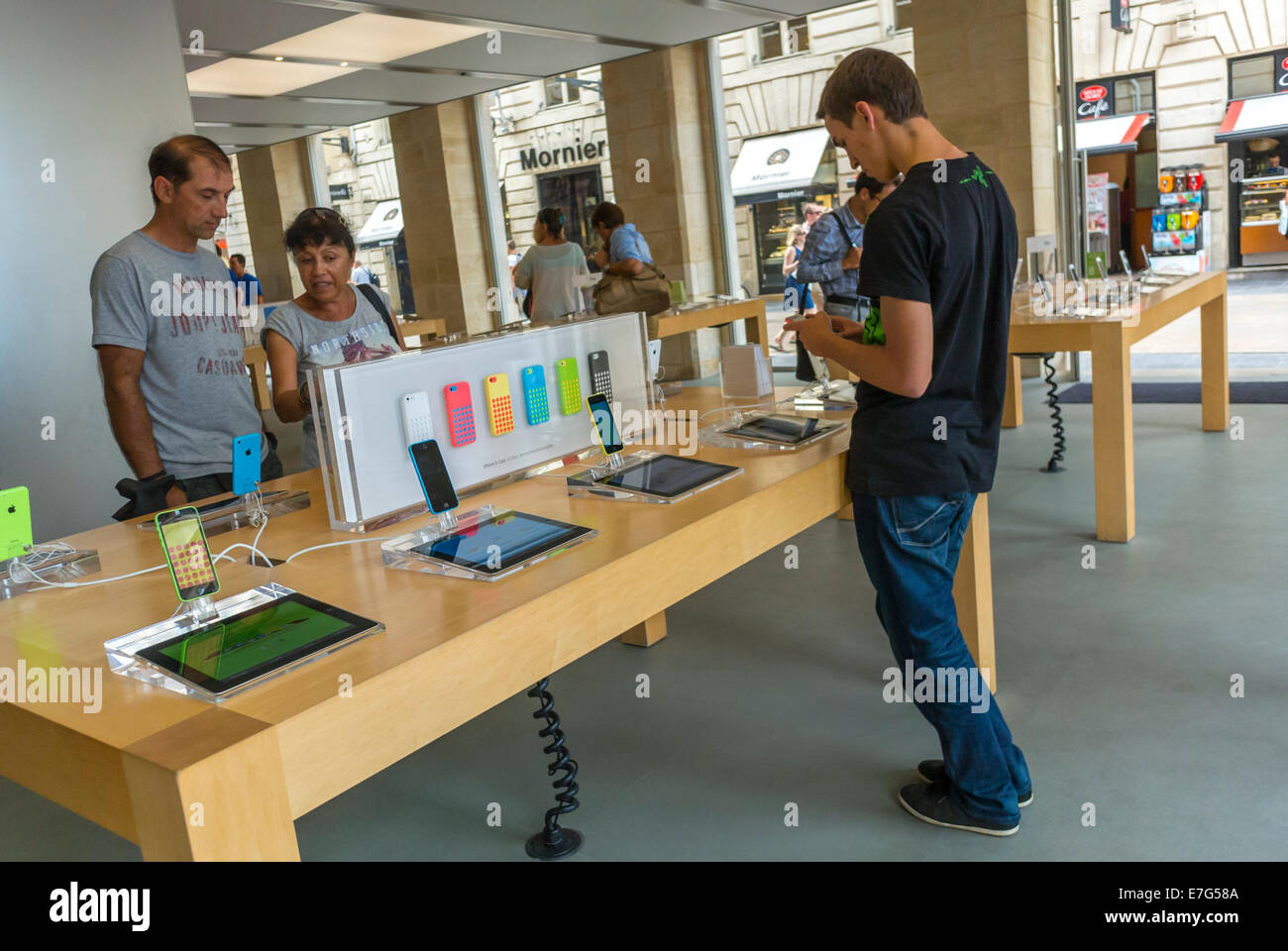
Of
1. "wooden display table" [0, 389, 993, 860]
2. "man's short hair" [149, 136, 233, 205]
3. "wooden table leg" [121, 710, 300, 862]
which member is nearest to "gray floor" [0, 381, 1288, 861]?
"wooden display table" [0, 389, 993, 860]

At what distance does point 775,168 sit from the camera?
28.6ft

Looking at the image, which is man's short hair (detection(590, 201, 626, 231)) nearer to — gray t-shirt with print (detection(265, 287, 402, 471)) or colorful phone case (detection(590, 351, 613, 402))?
gray t-shirt with print (detection(265, 287, 402, 471))

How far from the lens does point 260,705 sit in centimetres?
125

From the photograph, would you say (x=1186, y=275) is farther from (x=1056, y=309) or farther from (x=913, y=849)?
(x=913, y=849)

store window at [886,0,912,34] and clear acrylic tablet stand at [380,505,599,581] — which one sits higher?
store window at [886,0,912,34]

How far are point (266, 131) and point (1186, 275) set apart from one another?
28.7 feet

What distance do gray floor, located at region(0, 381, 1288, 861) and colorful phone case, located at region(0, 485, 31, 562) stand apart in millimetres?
Answer: 938

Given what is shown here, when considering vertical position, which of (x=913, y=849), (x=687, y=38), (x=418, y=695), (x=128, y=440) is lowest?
(x=913, y=849)

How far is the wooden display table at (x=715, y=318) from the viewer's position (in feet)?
21.3

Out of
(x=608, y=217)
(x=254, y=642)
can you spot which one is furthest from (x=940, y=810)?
(x=608, y=217)

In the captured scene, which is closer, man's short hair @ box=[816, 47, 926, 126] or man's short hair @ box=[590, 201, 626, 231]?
man's short hair @ box=[816, 47, 926, 126]

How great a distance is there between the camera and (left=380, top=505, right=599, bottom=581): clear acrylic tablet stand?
1.68 m

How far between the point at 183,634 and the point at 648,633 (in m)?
1.94
